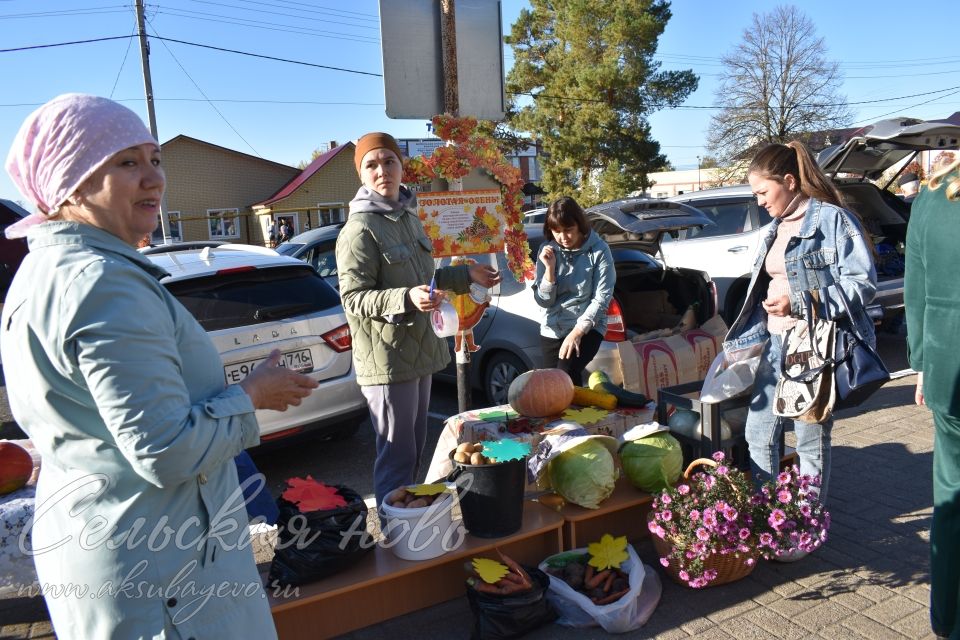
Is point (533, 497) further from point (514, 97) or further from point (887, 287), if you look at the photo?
point (514, 97)

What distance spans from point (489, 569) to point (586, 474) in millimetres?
721

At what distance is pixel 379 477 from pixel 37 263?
231 cm

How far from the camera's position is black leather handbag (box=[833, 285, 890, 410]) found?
308cm

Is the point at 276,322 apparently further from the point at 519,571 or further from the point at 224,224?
the point at 224,224

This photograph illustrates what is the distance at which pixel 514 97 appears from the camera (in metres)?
31.9

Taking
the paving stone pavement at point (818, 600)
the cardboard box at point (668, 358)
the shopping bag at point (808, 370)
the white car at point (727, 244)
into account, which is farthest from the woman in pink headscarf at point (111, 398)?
the white car at point (727, 244)

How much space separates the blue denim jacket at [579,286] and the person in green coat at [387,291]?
1385 mm

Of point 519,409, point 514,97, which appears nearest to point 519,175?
point 519,409

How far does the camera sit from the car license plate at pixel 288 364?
173 inches

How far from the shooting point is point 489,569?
2965 millimetres

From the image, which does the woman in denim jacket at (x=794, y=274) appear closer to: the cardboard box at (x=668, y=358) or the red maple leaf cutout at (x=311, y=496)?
the cardboard box at (x=668, y=358)

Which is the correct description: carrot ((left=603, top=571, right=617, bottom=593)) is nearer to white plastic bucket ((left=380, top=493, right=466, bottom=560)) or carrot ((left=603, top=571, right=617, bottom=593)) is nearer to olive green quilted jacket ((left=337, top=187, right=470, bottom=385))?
white plastic bucket ((left=380, top=493, right=466, bottom=560))

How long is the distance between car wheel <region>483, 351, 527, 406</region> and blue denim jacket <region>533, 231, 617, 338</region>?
109 centimetres

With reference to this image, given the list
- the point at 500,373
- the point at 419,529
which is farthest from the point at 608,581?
the point at 500,373
